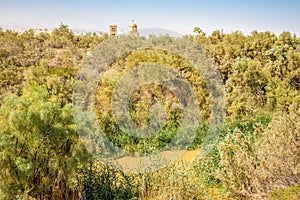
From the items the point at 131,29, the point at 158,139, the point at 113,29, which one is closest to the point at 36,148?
the point at 158,139

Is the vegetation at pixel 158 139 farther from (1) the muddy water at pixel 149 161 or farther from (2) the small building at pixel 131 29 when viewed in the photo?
(2) the small building at pixel 131 29

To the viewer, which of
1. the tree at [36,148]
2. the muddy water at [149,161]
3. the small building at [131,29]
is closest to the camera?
the tree at [36,148]

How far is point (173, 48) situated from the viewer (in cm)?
874

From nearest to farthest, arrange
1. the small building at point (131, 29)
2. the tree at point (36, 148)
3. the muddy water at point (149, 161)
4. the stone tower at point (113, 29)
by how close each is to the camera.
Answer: the tree at point (36, 148) < the muddy water at point (149, 161) < the small building at point (131, 29) < the stone tower at point (113, 29)

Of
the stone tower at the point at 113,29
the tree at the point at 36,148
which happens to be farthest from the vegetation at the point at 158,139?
the stone tower at the point at 113,29

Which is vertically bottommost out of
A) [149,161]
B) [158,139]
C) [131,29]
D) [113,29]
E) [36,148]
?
[158,139]

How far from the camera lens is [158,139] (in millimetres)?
7129

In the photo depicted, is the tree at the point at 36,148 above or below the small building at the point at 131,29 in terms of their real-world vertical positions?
below

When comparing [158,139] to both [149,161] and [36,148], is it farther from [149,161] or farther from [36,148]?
[36,148]

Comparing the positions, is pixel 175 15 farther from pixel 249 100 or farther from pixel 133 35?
pixel 249 100

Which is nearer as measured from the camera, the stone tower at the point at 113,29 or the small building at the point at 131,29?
the small building at the point at 131,29

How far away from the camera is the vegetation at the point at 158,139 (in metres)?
3.97

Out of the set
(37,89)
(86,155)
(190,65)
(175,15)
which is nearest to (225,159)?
(86,155)

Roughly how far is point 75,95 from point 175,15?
3319 millimetres
